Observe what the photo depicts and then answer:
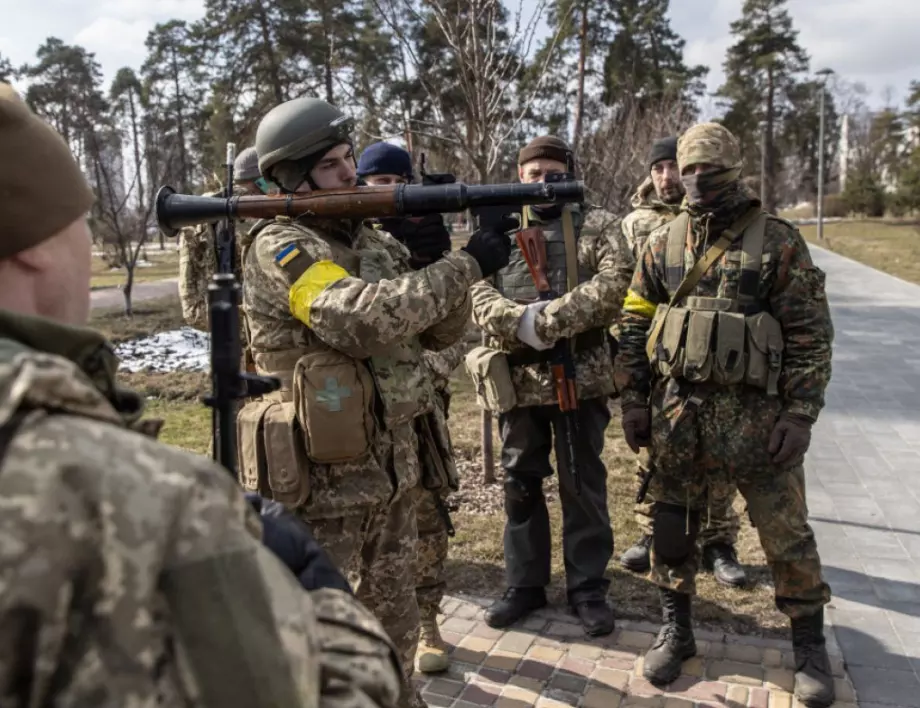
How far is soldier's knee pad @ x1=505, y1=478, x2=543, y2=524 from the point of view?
4000 mm

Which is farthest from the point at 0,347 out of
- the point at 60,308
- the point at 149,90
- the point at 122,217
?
the point at 149,90

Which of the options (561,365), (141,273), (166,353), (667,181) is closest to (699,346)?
(561,365)

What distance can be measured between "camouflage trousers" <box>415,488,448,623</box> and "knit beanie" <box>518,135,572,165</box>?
1663 mm

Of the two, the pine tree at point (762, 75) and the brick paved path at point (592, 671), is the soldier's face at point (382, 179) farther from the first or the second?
the pine tree at point (762, 75)

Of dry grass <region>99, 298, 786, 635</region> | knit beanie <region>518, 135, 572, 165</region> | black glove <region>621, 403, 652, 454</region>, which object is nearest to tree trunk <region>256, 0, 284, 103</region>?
dry grass <region>99, 298, 786, 635</region>

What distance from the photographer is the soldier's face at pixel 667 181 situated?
16.0 ft

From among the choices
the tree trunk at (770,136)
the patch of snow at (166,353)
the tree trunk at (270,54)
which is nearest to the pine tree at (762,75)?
the tree trunk at (770,136)

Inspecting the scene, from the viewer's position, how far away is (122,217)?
19641 mm

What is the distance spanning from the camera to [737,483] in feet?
10.9

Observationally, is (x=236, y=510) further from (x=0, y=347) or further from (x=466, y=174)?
(x=466, y=174)

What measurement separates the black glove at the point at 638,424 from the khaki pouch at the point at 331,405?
136 cm

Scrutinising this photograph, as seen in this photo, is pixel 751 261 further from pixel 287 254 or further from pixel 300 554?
pixel 300 554

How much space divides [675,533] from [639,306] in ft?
3.27

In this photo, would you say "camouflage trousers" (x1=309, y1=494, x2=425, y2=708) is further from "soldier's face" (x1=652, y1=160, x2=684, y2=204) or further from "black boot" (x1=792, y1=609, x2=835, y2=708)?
"soldier's face" (x1=652, y1=160, x2=684, y2=204)
